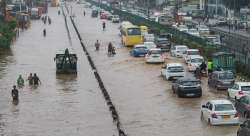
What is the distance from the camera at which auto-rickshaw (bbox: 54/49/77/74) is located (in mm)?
47188

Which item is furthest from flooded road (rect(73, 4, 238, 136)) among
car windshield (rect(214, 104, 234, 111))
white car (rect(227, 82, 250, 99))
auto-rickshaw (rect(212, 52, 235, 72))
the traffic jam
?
auto-rickshaw (rect(212, 52, 235, 72))

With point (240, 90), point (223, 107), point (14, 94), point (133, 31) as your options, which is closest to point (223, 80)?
point (240, 90)

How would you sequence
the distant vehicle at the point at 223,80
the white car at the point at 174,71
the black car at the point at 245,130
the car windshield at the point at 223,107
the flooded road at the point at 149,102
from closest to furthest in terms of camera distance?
the black car at the point at 245,130 → the car windshield at the point at 223,107 → the flooded road at the point at 149,102 → the distant vehicle at the point at 223,80 → the white car at the point at 174,71

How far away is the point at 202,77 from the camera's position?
4406 cm

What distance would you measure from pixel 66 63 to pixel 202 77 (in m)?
9.35

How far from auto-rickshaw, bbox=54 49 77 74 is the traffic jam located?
19.3 ft

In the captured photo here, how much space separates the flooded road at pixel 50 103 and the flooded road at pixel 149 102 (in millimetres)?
1030

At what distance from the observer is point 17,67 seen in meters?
52.5

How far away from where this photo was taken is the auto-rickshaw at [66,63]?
47.2 metres

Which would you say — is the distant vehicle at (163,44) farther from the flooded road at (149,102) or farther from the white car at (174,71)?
the white car at (174,71)

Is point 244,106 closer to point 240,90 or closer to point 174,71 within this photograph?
point 240,90

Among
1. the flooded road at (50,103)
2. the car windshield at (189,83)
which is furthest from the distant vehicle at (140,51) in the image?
the car windshield at (189,83)

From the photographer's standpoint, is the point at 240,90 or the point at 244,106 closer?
the point at 244,106

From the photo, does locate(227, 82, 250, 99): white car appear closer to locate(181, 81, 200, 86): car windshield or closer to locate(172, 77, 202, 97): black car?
locate(172, 77, 202, 97): black car
